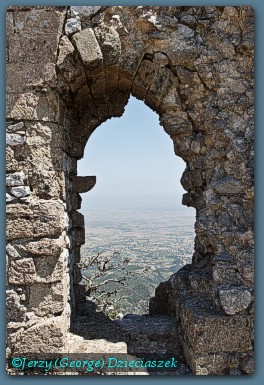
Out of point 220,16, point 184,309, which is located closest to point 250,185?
point 184,309

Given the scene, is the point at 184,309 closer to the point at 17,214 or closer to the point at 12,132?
the point at 17,214

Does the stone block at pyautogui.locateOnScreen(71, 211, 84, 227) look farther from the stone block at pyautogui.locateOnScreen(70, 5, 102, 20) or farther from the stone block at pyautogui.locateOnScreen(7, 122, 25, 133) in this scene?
the stone block at pyautogui.locateOnScreen(70, 5, 102, 20)

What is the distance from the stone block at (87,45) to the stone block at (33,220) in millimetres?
1396

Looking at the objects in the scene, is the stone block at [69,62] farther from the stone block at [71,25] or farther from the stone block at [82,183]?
the stone block at [82,183]

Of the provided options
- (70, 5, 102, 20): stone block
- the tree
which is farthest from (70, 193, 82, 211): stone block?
the tree

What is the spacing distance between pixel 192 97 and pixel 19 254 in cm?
227

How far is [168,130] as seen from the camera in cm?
368

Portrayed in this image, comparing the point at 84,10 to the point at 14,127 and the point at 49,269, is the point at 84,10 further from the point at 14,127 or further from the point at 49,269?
the point at 49,269

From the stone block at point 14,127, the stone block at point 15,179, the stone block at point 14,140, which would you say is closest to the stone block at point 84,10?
the stone block at point 14,127

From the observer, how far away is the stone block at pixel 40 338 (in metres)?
3.06

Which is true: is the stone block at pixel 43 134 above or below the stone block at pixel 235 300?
above

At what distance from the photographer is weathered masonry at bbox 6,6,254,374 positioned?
3.08m

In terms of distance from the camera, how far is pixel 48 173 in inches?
127

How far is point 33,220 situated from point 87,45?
66.8 inches
